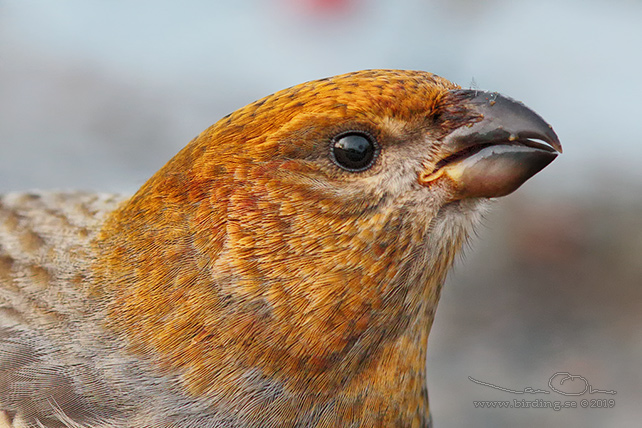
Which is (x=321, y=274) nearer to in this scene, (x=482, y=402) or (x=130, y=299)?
(x=130, y=299)

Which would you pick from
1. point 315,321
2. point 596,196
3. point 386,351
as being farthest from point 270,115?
point 596,196
